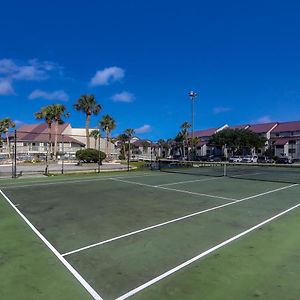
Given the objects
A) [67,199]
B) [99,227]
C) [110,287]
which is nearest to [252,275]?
[110,287]

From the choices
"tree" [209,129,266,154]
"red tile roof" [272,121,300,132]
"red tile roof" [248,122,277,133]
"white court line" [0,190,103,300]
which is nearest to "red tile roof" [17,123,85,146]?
"tree" [209,129,266,154]

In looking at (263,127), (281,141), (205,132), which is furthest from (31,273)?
(205,132)

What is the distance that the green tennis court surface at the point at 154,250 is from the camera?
4406mm

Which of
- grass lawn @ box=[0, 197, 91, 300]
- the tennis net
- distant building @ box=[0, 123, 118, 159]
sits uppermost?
distant building @ box=[0, 123, 118, 159]

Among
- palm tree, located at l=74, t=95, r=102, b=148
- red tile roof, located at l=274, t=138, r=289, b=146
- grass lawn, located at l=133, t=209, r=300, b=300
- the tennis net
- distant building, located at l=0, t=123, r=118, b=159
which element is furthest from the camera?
red tile roof, located at l=274, t=138, r=289, b=146

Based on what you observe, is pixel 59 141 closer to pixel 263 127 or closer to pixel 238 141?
pixel 238 141

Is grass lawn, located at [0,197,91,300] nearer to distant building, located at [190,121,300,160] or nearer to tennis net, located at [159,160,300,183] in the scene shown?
tennis net, located at [159,160,300,183]

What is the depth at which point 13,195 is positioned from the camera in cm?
1368

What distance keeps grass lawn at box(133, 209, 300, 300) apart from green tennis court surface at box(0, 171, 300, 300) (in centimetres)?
1

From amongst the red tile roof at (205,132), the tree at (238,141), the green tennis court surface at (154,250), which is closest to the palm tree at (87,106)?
the tree at (238,141)

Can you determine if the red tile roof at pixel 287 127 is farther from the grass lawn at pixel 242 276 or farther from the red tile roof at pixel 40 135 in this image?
the grass lawn at pixel 242 276

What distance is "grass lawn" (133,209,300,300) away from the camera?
4207 millimetres

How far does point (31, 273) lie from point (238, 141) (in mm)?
68570

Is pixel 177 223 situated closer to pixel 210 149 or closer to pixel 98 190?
pixel 98 190
